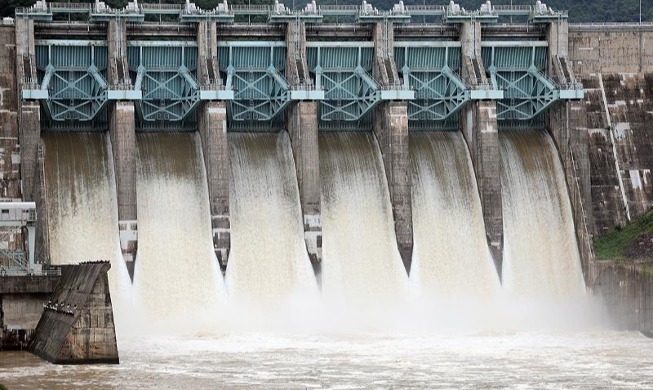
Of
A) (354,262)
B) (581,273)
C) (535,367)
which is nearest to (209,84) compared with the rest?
(354,262)

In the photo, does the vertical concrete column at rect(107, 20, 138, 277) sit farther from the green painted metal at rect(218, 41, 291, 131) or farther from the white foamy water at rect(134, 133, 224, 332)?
the green painted metal at rect(218, 41, 291, 131)

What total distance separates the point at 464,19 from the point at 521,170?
7.17 m

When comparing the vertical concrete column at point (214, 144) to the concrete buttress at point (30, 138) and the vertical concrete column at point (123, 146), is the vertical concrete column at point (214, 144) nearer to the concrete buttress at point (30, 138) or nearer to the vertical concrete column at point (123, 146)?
the vertical concrete column at point (123, 146)

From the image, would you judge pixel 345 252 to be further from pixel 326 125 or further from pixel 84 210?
pixel 84 210

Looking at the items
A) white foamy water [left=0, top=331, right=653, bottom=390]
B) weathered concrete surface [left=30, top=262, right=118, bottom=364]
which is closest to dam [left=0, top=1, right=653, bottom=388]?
white foamy water [left=0, top=331, right=653, bottom=390]

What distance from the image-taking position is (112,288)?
70.4m

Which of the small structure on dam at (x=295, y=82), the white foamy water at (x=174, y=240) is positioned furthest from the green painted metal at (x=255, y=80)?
the white foamy water at (x=174, y=240)

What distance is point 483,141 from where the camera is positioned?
77.2 metres

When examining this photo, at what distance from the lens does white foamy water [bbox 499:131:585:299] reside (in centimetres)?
7594

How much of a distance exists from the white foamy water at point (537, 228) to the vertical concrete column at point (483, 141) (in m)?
0.80

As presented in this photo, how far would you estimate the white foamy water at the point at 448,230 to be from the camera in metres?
74.8

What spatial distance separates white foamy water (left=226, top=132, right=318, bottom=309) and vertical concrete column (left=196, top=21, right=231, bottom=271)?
73cm

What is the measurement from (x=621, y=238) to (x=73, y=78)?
24.0 meters

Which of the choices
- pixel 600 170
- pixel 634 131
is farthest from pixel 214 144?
pixel 634 131
